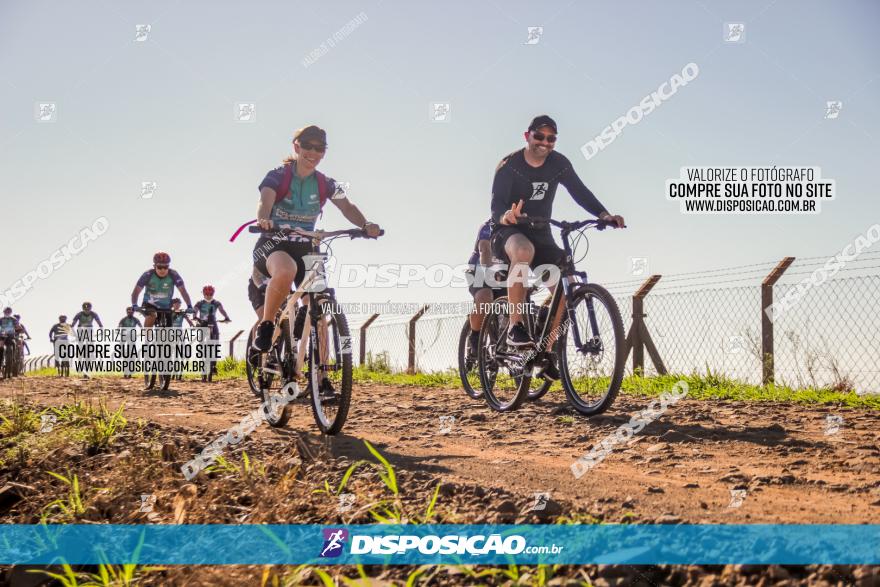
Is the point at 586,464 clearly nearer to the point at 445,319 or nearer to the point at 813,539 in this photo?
the point at 813,539

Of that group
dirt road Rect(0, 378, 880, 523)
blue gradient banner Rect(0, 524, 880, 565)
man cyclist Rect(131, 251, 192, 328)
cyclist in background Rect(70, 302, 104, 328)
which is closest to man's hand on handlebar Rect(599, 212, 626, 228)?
dirt road Rect(0, 378, 880, 523)

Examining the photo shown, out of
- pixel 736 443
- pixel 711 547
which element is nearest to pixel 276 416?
pixel 736 443

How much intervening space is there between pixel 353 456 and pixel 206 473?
2.76ft

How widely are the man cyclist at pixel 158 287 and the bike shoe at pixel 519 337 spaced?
716 centimetres

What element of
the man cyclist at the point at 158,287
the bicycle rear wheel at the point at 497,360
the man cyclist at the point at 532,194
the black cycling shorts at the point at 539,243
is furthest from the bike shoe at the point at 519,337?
the man cyclist at the point at 158,287

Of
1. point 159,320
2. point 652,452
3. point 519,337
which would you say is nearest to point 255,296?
point 519,337

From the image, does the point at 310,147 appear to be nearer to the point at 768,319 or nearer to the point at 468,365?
the point at 468,365

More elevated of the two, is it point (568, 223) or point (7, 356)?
point (568, 223)

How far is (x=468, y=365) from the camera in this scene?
753 centimetres

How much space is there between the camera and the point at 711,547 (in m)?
2.25

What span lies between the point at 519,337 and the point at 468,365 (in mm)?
1766

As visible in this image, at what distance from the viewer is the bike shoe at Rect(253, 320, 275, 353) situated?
223 inches

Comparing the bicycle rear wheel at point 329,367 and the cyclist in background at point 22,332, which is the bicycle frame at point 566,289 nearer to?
the bicycle rear wheel at point 329,367

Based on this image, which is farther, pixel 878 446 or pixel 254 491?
pixel 878 446
